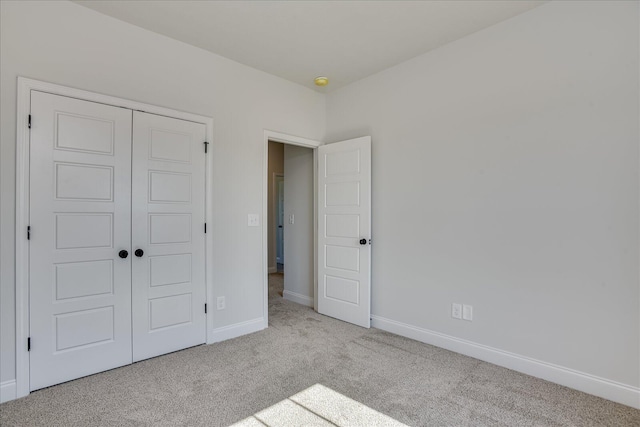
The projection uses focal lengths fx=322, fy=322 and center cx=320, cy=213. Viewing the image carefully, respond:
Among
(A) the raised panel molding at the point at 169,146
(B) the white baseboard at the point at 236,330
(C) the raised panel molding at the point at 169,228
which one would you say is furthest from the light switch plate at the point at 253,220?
(B) the white baseboard at the point at 236,330

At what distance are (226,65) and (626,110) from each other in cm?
323

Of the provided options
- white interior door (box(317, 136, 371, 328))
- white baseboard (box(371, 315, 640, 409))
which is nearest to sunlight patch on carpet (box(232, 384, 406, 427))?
white baseboard (box(371, 315, 640, 409))

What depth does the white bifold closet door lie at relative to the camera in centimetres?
225

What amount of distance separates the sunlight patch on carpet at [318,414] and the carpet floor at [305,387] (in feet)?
0.21

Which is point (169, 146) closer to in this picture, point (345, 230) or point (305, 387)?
point (345, 230)

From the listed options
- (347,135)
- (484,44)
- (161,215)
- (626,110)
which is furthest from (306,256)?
(626,110)

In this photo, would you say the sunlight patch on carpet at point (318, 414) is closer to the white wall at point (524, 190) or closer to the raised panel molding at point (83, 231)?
the white wall at point (524, 190)

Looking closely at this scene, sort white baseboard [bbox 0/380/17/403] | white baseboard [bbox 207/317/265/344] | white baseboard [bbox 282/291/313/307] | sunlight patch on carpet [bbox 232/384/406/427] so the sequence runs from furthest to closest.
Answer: white baseboard [bbox 282/291/313/307], white baseboard [bbox 207/317/265/344], white baseboard [bbox 0/380/17/403], sunlight patch on carpet [bbox 232/384/406/427]

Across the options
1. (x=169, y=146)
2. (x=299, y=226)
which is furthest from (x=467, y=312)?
(x=169, y=146)

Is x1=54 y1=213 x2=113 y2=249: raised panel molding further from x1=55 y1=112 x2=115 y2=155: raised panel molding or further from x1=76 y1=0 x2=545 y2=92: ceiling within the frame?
x1=76 y1=0 x2=545 y2=92: ceiling

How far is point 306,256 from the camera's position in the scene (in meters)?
4.44

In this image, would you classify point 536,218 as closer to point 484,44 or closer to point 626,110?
point 626,110

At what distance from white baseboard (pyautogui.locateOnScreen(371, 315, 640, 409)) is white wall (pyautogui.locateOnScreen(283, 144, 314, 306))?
1.51m

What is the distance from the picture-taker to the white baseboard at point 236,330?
10.2ft
